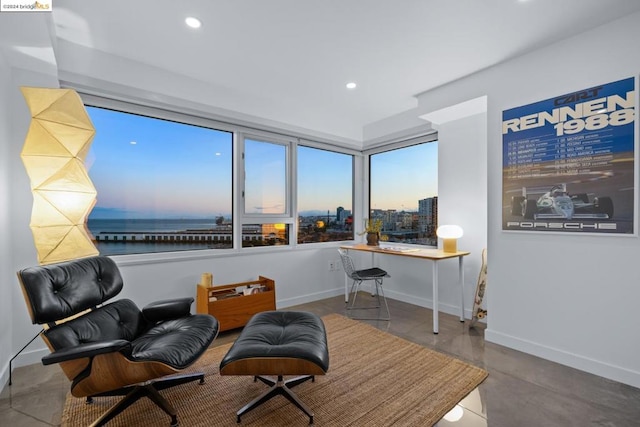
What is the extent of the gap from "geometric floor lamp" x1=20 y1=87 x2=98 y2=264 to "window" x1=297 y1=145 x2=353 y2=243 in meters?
2.58

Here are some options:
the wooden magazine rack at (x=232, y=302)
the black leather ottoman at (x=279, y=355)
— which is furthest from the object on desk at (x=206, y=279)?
the black leather ottoman at (x=279, y=355)

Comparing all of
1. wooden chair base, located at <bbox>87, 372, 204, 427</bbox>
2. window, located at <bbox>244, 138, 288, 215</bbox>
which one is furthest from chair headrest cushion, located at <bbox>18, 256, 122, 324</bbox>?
window, located at <bbox>244, 138, 288, 215</bbox>

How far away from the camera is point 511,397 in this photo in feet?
6.64

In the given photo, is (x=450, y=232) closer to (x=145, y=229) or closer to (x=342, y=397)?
(x=342, y=397)

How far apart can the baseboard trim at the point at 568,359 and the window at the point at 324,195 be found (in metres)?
2.53

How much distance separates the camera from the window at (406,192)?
4.14 meters

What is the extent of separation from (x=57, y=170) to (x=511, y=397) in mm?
3564

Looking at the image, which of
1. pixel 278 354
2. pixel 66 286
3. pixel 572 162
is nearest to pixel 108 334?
pixel 66 286

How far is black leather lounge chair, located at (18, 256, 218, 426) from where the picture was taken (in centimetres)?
156

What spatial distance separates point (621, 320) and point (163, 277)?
13.0ft

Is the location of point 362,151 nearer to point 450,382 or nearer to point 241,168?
point 241,168

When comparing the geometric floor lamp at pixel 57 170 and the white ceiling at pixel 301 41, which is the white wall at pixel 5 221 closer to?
the geometric floor lamp at pixel 57 170

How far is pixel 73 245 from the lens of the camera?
2307mm

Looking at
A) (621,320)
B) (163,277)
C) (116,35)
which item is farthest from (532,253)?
(116,35)
